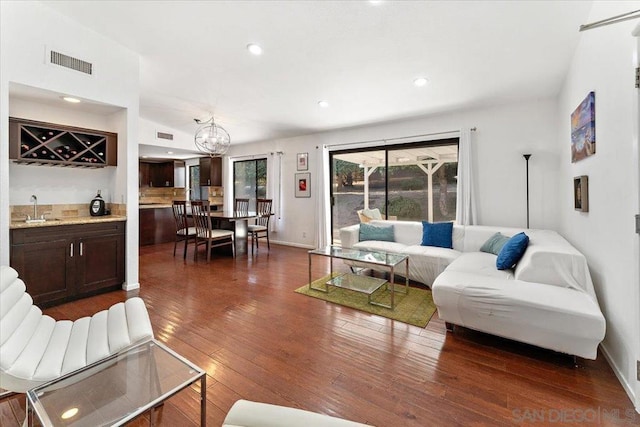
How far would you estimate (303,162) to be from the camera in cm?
633

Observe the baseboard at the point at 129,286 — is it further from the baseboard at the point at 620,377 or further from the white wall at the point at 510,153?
the white wall at the point at 510,153

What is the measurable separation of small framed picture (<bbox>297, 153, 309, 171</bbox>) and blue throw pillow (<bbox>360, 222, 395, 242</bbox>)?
96.0 inches

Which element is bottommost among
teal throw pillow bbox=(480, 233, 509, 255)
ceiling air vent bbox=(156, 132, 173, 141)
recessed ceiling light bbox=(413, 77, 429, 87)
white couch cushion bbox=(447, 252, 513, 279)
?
white couch cushion bbox=(447, 252, 513, 279)

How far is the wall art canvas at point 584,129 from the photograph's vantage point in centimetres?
223

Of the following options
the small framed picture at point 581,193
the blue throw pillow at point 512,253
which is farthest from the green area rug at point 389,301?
the small framed picture at point 581,193

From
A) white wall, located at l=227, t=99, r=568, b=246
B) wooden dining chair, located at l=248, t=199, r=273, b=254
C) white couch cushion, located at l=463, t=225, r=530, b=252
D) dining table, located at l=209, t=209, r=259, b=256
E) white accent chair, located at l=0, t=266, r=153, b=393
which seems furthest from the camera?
wooden dining chair, located at l=248, t=199, r=273, b=254

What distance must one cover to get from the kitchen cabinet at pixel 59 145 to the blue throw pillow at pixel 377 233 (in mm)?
3638

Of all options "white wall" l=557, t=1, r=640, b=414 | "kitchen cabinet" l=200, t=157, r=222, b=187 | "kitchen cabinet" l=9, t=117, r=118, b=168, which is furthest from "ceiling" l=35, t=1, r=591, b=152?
"kitchen cabinet" l=200, t=157, r=222, b=187

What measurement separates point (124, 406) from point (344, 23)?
319cm

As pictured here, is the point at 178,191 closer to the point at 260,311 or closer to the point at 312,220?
the point at 312,220

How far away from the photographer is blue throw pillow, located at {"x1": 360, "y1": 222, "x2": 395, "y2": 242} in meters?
4.43

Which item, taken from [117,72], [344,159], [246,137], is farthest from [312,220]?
[117,72]

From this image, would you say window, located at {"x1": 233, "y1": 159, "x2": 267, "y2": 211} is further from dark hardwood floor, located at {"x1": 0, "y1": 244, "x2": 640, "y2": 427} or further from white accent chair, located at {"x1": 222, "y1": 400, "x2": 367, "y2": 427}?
white accent chair, located at {"x1": 222, "y1": 400, "x2": 367, "y2": 427}

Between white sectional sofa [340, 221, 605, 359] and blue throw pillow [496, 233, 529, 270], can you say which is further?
blue throw pillow [496, 233, 529, 270]
